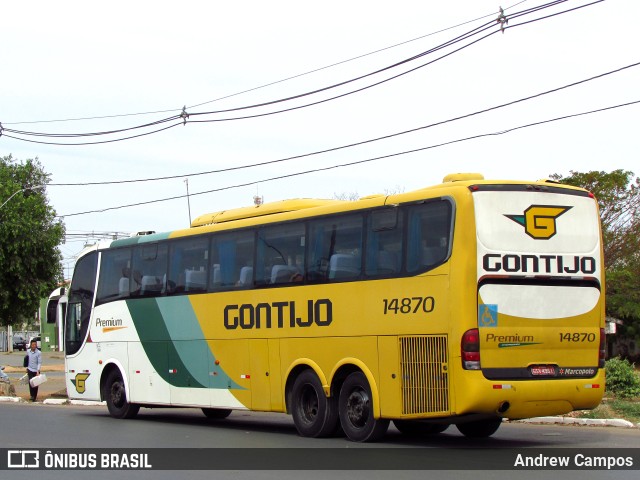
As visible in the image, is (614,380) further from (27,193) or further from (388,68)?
(27,193)

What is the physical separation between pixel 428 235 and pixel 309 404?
3840 millimetres

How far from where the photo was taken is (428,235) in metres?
13.8

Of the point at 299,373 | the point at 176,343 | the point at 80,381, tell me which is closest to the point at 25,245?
the point at 80,381

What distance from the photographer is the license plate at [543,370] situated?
13414mm

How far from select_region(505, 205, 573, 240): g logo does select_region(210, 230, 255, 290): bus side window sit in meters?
5.28

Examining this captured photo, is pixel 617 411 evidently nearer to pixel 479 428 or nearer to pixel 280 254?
pixel 479 428

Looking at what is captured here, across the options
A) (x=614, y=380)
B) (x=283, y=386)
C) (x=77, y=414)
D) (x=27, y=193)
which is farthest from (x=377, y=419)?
(x=27, y=193)

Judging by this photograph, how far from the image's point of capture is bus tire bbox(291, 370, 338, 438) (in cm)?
1538

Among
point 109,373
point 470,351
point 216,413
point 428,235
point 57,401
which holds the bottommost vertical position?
point 57,401

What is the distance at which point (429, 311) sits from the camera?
1355cm

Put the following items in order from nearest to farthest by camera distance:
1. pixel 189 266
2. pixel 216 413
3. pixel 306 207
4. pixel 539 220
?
1. pixel 539 220
2. pixel 306 207
3. pixel 189 266
4. pixel 216 413

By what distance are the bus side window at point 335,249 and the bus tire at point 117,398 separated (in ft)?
23.2

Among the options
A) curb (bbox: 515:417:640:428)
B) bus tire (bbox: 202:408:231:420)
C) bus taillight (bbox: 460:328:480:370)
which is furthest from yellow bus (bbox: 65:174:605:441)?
curb (bbox: 515:417:640:428)

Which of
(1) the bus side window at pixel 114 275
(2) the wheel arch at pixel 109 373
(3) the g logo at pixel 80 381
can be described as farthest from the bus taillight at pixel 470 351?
(3) the g logo at pixel 80 381
